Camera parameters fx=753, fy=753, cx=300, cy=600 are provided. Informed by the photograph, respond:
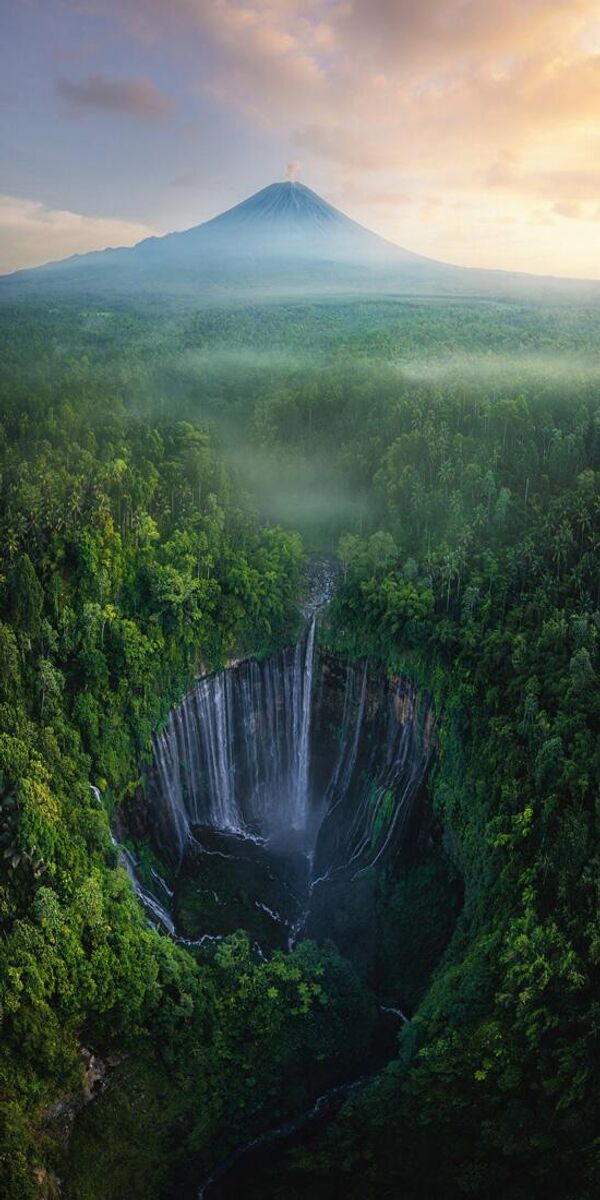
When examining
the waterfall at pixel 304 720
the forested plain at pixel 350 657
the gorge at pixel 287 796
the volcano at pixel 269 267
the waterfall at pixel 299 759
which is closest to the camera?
the forested plain at pixel 350 657

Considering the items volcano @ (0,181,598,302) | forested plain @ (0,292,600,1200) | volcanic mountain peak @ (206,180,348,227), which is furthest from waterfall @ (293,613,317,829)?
volcanic mountain peak @ (206,180,348,227)

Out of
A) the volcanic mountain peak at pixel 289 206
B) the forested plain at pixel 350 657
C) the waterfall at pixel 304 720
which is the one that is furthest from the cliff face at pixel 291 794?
the volcanic mountain peak at pixel 289 206

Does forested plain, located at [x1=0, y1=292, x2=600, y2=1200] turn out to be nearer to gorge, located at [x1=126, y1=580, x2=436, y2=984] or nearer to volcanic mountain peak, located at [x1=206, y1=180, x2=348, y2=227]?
gorge, located at [x1=126, y1=580, x2=436, y2=984]

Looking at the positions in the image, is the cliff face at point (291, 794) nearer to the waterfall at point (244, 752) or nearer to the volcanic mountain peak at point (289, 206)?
the waterfall at point (244, 752)

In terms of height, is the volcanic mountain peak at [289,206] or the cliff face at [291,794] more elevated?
the volcanic mountain peak at [289,206]

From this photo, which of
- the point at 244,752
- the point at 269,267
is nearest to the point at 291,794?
the point at 244,752

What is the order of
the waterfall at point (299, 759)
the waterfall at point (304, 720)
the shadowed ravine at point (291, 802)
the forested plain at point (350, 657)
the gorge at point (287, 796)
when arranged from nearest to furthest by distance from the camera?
1. the forested plain at point (350, 657)
2. the shadowed ravine at point (291, 802)
3. the gorge at point (287, 796)
4. the waterfall at point (299, 759)
5. the waterfall at point (304, 720)

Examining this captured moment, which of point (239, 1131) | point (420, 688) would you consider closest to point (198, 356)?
point (420, 688)

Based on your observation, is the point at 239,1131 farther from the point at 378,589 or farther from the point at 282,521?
the point at 282,521
